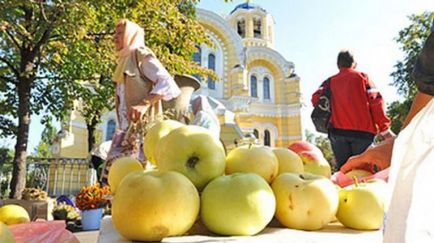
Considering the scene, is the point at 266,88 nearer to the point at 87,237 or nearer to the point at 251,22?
the point at 251,22

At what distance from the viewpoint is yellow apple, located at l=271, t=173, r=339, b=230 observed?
0.93 metres

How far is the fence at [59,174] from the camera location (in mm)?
12523

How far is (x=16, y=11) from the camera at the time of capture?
603 centimetres

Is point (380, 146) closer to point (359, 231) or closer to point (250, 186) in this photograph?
point (359, 231)

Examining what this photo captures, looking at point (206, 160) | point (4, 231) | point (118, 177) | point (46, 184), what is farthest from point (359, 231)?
point (46, 184)

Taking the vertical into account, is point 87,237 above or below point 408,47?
below

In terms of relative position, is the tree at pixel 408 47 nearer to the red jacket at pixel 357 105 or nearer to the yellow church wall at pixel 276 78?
the yellow church wall at pixel 276 78

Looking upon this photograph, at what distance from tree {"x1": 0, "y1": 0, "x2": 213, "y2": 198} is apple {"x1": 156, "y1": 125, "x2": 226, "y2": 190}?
5030mm

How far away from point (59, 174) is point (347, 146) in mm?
12605

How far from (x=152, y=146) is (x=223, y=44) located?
22307mm

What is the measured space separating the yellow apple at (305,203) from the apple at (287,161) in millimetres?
172

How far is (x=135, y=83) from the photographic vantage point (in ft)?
9.32

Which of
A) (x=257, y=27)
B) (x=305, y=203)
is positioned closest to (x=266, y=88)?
(x=257, y=27)

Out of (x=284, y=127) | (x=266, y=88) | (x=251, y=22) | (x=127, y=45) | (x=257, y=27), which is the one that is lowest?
(x=127, y=45)
